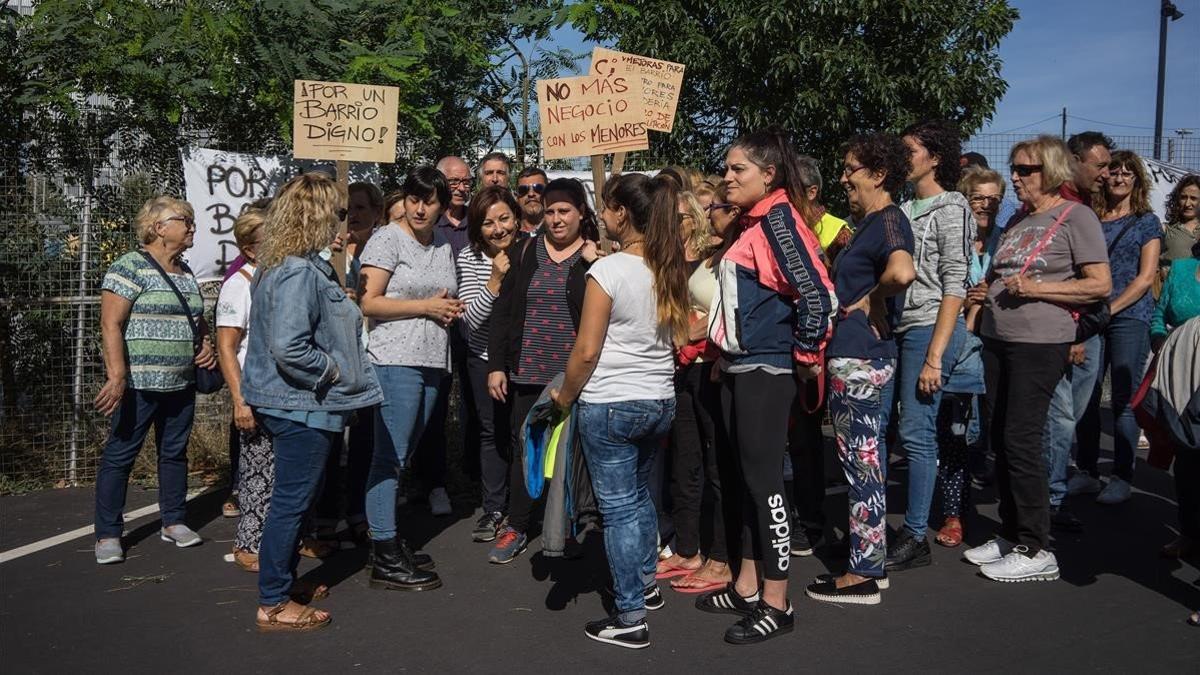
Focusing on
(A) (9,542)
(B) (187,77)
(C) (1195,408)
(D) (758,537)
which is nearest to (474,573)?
(D) (758,537)

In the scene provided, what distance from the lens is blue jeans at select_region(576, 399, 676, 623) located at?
4047mm

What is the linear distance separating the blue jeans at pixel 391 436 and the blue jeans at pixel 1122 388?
4.22 m

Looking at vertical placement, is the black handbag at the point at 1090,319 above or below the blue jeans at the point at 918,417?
above

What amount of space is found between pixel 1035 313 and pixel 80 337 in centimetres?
625

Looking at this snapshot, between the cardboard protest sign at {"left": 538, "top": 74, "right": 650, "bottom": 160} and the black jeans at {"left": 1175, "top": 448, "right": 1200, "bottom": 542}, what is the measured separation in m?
3.26

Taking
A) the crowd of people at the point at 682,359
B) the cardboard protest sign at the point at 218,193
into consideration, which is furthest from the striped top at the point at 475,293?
the cardboard protest sign at the point at 218,193

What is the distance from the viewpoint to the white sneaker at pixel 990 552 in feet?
16.9

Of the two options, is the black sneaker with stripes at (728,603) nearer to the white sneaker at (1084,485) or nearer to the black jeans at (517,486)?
the black jeans at (517,486)

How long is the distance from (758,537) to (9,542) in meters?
4.30

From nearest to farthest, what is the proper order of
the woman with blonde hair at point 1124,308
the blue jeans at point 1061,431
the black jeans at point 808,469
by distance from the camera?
the black jeans at point 808,469
the blue jeans at point 1061,431
the woman with blonde hair at point 1124,308

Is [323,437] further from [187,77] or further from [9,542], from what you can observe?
[187,77]

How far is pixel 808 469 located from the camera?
5535 mm

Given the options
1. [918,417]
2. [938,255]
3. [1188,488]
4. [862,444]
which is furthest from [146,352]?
[1188,488]

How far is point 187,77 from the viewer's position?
7309 millimetres
